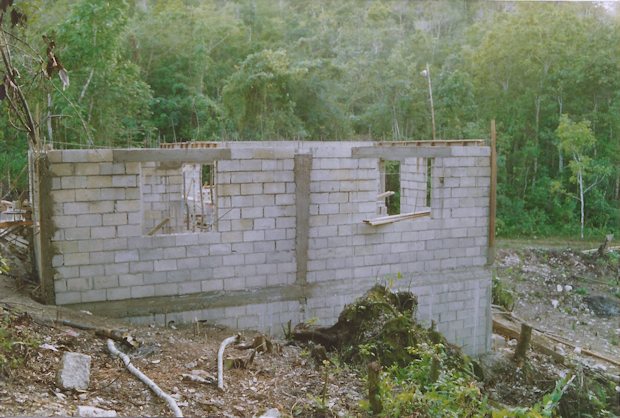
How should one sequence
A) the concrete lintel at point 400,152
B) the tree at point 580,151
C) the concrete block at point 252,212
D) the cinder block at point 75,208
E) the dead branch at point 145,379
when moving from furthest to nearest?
the tree at point 580,151 → the concrete lintel at point 400,152 → the concrete block at point 252,212 → the cinder block at point 75,208 → the dead branch at point 145,379

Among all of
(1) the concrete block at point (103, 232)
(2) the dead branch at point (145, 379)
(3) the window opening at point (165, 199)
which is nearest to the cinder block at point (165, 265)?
(1) the concrete block at point (103, 232)

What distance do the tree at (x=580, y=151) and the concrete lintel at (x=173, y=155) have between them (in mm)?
14411

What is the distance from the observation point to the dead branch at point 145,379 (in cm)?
458

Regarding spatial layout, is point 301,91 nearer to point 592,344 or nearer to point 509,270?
point 509,270

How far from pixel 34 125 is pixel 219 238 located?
2.68 m

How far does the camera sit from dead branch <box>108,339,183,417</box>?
458 centimetres

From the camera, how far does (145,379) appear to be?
5078mm

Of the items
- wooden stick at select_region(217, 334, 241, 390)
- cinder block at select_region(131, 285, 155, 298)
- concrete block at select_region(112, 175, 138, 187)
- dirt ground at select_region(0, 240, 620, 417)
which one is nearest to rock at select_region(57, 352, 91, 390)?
dirt ground at select_region(0, 240, 620, 417)

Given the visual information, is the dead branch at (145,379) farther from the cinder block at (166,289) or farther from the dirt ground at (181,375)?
the cinder block at (166,289)

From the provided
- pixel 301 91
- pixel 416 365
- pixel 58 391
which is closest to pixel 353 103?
pixel 301 91

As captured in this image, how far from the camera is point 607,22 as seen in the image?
66.9 feet

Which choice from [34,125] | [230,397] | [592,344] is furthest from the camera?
[592,344]

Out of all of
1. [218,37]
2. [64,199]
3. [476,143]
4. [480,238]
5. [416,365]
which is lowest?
[416,365]

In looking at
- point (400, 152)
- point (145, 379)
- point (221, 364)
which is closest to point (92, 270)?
point (221, 364)
